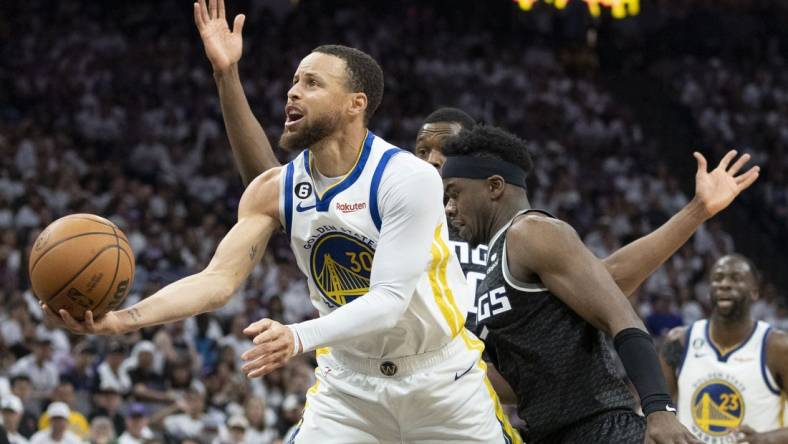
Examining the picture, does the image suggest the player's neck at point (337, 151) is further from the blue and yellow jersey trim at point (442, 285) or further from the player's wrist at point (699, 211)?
the player's wrist at point (699, 211)

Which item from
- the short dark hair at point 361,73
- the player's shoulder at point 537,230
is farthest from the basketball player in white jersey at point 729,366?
the short dark hair at point 361,73

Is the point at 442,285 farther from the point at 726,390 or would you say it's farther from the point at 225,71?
the point at 726,390

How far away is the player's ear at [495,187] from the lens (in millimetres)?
4336

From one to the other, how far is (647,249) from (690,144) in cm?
1556

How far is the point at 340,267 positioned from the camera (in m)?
3.97

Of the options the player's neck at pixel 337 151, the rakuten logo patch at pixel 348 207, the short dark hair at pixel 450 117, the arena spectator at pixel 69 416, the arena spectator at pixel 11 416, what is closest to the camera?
the rakuten logo patch at pixel 348 207

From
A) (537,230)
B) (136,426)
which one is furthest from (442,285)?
(136,426)

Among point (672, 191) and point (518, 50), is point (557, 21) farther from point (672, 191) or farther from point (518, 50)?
point (672, 191)

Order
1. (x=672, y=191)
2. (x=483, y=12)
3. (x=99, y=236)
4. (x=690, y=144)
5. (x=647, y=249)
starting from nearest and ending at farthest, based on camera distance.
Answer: (x=99, y=236) < (x=647, y=249) < (x=672, y=191) < (x=690, y=144) < (x=483, y=12)

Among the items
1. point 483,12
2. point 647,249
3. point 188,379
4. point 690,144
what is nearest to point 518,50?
point 483,12

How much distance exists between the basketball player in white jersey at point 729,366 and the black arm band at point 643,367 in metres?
2.93

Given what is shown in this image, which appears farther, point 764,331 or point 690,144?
point 690,144

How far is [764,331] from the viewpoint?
6.63 m

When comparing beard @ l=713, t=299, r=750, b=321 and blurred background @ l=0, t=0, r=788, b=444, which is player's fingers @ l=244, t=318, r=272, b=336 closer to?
beard @ l=713, t=299, r=750, b=321
